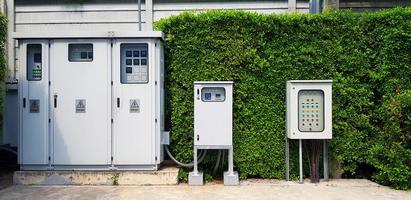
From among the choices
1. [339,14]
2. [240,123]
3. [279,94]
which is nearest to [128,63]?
[240,123]

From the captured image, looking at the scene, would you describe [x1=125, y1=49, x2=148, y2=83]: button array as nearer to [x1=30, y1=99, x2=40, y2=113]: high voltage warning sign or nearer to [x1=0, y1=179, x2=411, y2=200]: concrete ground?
[x1=30, y1=99, x2=40, y2=113]: high voltage warning sign

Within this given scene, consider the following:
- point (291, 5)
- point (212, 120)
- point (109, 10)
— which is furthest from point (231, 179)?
point (109, 10)

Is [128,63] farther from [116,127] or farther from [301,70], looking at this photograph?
[301,70]

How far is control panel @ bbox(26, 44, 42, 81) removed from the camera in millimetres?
5492

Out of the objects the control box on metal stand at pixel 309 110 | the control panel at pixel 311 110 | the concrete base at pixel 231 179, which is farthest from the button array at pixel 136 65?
the control panel at pixel 311 110

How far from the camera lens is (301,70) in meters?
5.66

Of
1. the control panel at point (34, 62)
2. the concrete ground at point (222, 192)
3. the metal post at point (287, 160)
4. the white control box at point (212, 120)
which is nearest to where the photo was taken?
the concrete ground at point (222, 192)

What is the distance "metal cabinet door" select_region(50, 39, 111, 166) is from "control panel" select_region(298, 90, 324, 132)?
2.86 metres

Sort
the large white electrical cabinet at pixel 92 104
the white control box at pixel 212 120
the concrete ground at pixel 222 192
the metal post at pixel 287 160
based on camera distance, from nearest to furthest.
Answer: the concrete ground at pixel 222 192, the white control box at pixel 212 120, the large white electrical cabinet at pixel 92 104, the metal post at pixel 287 160

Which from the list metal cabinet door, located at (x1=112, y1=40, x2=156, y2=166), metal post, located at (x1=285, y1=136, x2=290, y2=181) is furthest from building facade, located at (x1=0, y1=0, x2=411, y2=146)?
metal post, located at (x1=285, y1=136, x2=290, y2=181)

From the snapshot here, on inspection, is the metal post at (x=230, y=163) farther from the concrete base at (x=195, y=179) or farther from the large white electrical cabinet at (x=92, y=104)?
the large white electrical cabinet at (x=92, y=104)

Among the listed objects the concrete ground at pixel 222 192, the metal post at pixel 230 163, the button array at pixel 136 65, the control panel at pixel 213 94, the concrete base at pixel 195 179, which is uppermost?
the button array at pixel 136 65

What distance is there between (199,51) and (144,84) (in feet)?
3.27

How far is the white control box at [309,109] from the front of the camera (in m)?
5.32
